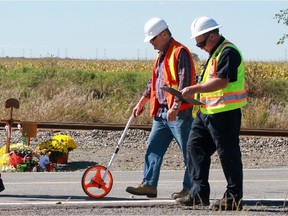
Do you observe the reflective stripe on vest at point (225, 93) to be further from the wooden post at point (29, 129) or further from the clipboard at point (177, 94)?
the wooden post at point (29, 129)

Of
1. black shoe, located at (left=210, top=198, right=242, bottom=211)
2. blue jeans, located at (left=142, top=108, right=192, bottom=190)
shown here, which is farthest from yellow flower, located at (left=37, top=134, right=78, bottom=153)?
black shoe, located at (left=210, top=198, right=242, bottom=211)

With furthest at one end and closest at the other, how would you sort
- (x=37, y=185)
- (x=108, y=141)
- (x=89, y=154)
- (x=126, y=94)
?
(x=126, y=94) < (x=108, y=141) < (x=89, y=154) < (x=37, y=185)

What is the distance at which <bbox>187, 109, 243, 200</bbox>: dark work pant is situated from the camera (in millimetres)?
9812

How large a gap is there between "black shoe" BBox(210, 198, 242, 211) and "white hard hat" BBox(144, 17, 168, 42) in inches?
77.4

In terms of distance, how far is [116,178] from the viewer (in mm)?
13227

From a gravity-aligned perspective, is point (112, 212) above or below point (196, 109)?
below

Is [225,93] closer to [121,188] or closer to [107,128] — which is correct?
[121,188]

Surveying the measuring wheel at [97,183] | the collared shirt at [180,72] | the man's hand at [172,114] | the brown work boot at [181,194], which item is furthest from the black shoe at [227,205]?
the measuring wheel at [97,183]

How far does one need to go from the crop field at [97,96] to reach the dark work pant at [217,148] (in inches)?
360

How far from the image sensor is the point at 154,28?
34.3ft

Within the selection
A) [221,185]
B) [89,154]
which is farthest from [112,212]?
[89,154]

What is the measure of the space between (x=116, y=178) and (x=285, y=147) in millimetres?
6147

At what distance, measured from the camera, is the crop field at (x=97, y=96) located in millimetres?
22875

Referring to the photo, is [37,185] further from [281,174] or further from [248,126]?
[248,126]
